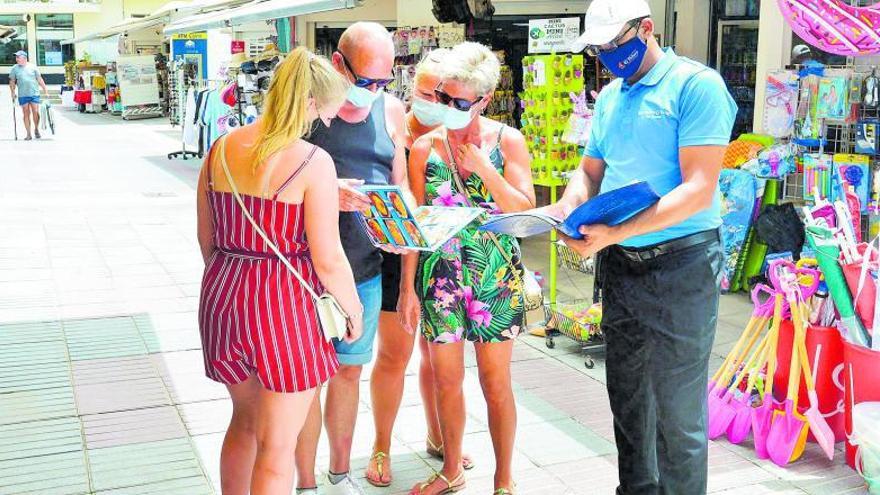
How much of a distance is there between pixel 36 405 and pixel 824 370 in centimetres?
366

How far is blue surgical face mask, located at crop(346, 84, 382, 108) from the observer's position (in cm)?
324

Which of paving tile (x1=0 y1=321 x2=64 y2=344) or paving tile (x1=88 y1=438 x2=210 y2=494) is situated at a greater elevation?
paving tile (x1=0 y1=321 x2=64 y2=344)

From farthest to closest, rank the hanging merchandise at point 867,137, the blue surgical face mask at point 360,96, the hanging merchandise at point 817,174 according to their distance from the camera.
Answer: the hanging merchandise at point 817,174 < the hanging merchandise at point 867,137 < the blue surgical face mask at point 360,96

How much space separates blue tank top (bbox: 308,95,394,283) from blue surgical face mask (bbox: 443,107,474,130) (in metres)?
0.24

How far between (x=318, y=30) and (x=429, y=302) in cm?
1129

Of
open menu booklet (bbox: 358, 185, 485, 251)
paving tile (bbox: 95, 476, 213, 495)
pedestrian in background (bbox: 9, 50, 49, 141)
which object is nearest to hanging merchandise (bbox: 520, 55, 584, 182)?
open menu booklet (bbox: 358, 185, 485, 251)

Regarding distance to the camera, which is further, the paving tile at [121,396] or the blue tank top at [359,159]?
the paving tile at [121,396]

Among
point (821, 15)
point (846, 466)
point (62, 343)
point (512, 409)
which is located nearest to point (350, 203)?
point (512, 409)

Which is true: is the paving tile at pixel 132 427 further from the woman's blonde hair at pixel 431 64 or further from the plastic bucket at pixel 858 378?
the plastic bucket at pixel 858 378

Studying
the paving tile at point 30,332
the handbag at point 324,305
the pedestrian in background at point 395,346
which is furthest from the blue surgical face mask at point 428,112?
the paving tile at point 30,332

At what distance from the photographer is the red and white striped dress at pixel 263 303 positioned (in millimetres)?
2744

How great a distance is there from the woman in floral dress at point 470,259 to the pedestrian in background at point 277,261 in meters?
0.57

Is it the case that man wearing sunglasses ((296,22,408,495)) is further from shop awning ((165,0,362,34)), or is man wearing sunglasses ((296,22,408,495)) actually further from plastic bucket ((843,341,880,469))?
shop awning ((165,0,362,34))

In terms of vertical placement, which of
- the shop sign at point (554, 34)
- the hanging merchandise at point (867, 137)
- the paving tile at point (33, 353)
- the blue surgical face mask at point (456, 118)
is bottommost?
the paving tile at point (33, 353)
